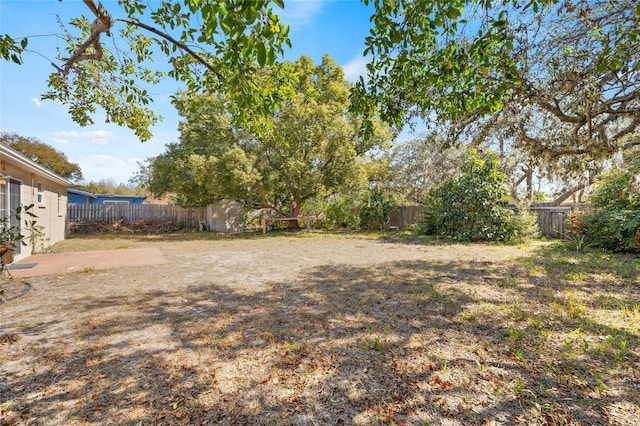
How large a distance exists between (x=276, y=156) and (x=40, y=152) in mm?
23085

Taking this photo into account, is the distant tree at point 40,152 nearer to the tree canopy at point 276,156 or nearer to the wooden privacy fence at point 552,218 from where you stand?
the tree canopy at point 276,156

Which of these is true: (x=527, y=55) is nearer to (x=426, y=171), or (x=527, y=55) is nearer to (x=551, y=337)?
(x=551, y=337)

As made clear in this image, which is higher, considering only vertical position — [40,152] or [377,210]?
[40,152]

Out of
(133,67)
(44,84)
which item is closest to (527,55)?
(133,67)

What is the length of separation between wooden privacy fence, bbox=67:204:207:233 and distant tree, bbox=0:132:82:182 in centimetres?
1049

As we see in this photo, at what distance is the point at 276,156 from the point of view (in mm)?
13359

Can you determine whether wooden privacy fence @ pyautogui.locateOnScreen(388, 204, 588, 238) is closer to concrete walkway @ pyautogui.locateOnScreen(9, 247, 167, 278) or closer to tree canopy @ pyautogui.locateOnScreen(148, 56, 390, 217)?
tree canopy @ pyautogui.locateOnScreen(148, 56, 390, 217)

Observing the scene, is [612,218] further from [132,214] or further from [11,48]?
[132,214]

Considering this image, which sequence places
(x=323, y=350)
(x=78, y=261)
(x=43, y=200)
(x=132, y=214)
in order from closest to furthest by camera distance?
(x=323, y=350)
(x=78, y=261)
(x=43, y=200)
(x=132, y=214)

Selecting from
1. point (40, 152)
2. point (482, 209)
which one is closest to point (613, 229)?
point (482, 209)

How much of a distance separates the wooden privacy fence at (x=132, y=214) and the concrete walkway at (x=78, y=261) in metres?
8.66

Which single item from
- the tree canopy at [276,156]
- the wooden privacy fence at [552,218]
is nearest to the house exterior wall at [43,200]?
the tree canopy at [276,156]

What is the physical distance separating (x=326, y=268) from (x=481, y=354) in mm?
3825

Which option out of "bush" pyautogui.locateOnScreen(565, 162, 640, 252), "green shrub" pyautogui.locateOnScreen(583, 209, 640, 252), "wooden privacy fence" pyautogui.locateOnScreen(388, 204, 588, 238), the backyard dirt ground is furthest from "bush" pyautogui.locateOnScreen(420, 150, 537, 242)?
the backyard dirt ground
